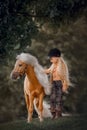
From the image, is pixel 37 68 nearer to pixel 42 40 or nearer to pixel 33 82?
pixel 33 82

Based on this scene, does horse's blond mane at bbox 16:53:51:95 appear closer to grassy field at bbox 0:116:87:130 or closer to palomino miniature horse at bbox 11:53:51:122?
palomino miniature horse at bbox 11:53:51:122

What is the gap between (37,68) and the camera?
11.1ft

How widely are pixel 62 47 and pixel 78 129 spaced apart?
19.1 inches

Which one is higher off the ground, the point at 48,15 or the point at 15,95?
the point at 48,15

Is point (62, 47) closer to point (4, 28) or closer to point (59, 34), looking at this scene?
point (59, 34)

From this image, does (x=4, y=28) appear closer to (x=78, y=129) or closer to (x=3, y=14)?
(x=3, y=14)

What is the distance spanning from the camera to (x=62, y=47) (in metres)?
3.42

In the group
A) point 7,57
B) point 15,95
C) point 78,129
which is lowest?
point 78,129

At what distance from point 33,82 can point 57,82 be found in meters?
0.14

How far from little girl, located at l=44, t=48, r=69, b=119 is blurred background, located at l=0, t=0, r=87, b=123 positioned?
32 mm

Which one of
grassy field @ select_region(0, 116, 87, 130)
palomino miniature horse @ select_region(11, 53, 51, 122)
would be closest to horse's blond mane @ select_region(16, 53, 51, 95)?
palomino miniature horse @ select_region(11, 53, 51, 122)

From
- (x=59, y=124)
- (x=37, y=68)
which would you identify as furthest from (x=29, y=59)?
(x=59, y=124)

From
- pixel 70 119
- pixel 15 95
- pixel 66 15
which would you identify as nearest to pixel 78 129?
pixel 70 119

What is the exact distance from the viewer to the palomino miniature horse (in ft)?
11.1
